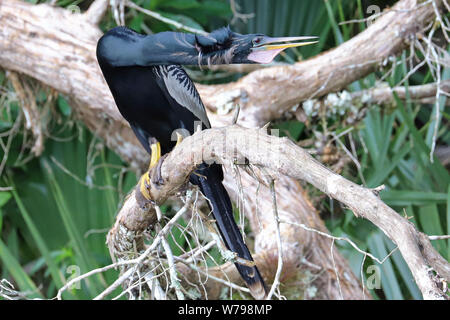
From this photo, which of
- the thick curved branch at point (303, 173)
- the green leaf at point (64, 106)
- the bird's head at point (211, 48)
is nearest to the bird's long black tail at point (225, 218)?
the thick curved branch at point (303, 173)

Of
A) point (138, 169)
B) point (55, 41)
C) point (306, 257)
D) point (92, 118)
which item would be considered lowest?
point (306, 257)

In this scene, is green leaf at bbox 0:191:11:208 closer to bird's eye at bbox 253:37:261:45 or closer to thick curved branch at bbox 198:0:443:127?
thick curved branch at bbox 198:0:443:127

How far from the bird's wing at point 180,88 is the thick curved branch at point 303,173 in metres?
0.27

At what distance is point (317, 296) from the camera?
224cm

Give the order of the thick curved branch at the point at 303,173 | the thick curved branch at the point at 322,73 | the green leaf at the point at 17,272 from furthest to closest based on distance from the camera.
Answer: the thick curved branch at the point at 322,73 < the green leaf at the point at 17,272 < the thick curved branch at the point at 303,173

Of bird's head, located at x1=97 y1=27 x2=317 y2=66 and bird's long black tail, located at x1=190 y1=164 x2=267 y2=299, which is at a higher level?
bird's head, located at x1=97 y1=27 x2=317 y2=66

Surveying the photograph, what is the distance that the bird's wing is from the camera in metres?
1.69

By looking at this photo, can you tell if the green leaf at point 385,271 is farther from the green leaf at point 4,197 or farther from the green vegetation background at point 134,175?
the green leaf at point 4,197

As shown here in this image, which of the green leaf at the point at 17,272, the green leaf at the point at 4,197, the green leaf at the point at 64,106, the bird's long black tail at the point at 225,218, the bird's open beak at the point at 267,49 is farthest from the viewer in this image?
the green leaf at the point at 64,106

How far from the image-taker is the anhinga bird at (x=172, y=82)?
1.20 metres

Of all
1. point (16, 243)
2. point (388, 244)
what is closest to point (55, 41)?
point (16, 243)

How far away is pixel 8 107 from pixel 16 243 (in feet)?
2.27

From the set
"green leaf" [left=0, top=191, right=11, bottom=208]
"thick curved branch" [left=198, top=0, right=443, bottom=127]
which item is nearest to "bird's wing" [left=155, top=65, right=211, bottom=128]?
"thick curved branch" [left=198, top=0, right=443, bottom=127]
